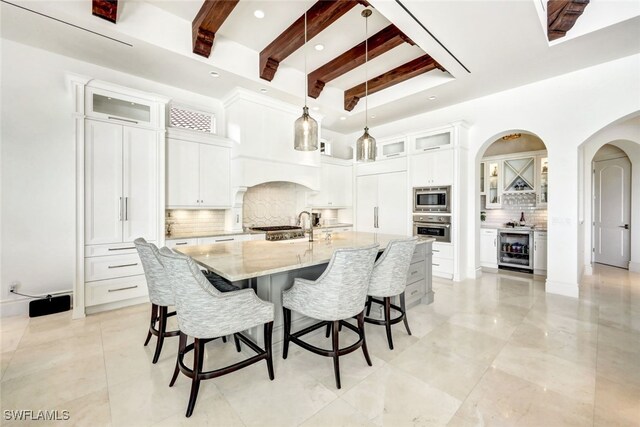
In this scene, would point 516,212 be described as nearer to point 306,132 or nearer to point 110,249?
point 306,132

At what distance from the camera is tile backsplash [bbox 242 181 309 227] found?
192 inches

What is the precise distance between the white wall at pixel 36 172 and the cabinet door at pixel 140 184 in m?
0.69

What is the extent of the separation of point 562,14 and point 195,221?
5.31m

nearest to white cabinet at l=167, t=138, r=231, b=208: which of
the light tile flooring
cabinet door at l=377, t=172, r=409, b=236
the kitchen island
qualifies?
the kitchen island

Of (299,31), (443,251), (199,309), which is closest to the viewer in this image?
(199,309)

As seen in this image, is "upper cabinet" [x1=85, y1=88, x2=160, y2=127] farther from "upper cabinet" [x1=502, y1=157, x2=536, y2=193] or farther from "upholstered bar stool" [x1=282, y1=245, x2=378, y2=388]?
"upper cabinet" [x1=502, y1=157, x2=536, y2=193]

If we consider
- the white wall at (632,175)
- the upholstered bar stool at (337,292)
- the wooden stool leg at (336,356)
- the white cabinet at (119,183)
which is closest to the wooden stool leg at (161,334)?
the upholstered bar stool at (337,292)

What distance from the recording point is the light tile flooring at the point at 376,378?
→ 1.62 metres

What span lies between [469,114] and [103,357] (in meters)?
5.93

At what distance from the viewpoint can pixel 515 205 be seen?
588 cm

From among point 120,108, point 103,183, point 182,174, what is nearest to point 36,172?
point 103,183

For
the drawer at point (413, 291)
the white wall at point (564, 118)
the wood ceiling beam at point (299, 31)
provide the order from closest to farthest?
the wood ceiling beam at point (299, 31) → the drawer at point (413, 291) → the white wall at point (564, 118)

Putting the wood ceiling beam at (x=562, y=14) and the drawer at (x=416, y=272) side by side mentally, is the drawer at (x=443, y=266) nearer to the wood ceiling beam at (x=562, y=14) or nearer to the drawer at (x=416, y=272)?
the drawer at (x=416, y=272)

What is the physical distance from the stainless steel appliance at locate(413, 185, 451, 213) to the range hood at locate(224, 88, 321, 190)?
2218 mm
